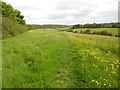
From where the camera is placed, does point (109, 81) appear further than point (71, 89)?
Yes

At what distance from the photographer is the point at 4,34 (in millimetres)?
21484

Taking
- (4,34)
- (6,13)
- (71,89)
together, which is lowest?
(71,89)

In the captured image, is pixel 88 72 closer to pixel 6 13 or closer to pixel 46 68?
pixel 46 68

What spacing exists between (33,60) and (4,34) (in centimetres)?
1452

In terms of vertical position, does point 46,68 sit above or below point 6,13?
below

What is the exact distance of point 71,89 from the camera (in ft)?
19.6

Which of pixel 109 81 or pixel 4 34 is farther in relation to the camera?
pixel 4 34

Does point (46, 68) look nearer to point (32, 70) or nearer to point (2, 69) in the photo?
point (32, 70)

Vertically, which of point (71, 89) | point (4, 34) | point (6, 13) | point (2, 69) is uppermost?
point (6, 13)

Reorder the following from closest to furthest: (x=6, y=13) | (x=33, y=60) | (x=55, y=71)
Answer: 1. (x=55, y=71)
2. (x=33, y=60)
3. (x=6, y=13)

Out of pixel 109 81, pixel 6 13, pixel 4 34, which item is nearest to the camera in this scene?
pixel 109 81

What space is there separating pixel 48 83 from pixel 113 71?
432 centimetres

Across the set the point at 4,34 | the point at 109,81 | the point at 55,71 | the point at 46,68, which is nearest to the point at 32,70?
the point at 46,68

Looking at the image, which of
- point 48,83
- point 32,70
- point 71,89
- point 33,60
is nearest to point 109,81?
point 71,89
